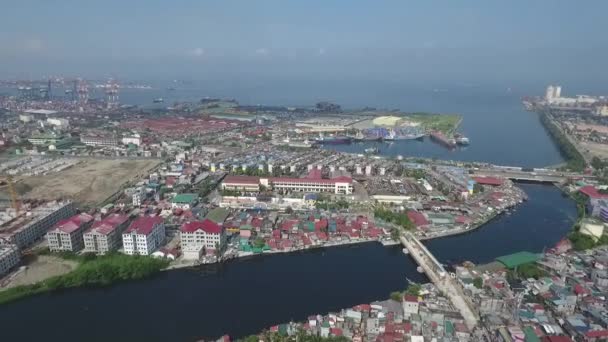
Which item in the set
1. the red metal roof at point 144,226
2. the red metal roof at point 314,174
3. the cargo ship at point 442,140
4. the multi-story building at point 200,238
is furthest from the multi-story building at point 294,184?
the cargo ship at point 442,140

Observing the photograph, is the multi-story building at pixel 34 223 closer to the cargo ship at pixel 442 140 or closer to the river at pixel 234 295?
the river at pixel 234 295

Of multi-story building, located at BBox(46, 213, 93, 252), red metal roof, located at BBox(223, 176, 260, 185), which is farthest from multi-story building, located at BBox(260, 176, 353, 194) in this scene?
multi-story building, located at BBox(46, 213, 93, 252)

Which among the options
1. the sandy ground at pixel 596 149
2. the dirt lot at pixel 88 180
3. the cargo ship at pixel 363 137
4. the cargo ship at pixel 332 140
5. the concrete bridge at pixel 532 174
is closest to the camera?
the dirt lot at pixel 88 180

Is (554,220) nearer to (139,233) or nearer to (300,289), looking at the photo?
(300,289)

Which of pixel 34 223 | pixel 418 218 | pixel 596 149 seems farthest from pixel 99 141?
pixel 596 149

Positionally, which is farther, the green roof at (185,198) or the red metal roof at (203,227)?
the green roof at (185,198)

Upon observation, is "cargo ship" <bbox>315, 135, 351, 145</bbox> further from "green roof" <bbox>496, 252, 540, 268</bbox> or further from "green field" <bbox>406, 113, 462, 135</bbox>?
"green roof" <bbox>496, 252, 540, 268</bbox>

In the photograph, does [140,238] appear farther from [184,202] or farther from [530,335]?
[530,335]
